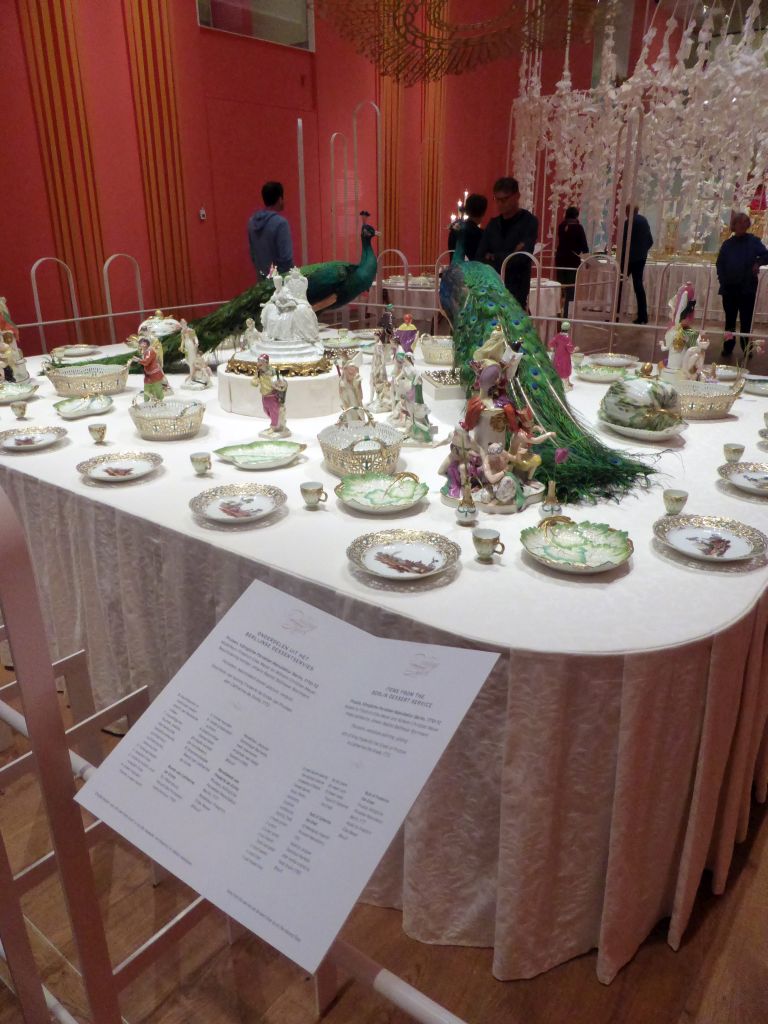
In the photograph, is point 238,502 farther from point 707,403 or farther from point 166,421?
point 707,403

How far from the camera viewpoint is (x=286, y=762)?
0.77 m

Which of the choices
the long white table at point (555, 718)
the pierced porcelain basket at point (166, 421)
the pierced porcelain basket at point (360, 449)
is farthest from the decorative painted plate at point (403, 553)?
the pierced porcelain basket at point (166, 421)

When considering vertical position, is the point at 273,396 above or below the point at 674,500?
above

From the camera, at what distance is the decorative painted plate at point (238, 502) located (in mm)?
1765

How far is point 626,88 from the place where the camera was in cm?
614

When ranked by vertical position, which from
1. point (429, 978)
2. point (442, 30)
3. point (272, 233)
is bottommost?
point (429, 978)

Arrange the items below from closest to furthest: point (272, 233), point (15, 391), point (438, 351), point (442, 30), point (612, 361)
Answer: point (15, 391) < point (612, 361) < point (438, 351) < point (272, 233) < point (442, 30)

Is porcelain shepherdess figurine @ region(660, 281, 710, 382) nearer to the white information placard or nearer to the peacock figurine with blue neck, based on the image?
the peacock figurine with blue neck

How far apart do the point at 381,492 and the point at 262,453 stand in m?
0.53

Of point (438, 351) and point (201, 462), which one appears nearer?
point (201, 462)

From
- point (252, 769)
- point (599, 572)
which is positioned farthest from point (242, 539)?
point (252, 769)

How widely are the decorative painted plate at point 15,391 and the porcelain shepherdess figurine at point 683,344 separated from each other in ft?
8.51

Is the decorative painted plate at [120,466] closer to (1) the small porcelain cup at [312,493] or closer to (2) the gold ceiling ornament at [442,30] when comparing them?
(1) the small porcelain cup at [312,493]

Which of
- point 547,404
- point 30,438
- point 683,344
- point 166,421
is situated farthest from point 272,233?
point 547,404
